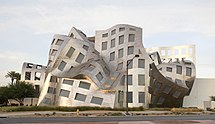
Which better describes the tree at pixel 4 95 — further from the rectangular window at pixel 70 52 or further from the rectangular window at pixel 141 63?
the rectangular window at pixel 141 63

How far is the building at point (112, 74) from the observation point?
51406mm

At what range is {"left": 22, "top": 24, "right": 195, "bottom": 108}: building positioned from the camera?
A: 51406mm

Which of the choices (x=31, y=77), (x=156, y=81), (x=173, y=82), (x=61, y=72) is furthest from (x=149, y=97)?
(x=31, y=77)

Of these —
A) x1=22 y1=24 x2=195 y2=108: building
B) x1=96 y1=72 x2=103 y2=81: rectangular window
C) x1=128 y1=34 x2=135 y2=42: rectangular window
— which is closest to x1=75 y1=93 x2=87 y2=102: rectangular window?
x1=22 y1=24 x2=195 y2=108: building

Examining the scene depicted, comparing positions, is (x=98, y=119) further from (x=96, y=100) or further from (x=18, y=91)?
(x=18, y=91)

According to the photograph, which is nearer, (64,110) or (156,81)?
(64,110)

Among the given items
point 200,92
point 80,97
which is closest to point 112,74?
point 80,97

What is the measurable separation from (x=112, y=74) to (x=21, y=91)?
25.7 meters

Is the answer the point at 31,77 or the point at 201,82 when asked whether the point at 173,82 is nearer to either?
the point at 201,82

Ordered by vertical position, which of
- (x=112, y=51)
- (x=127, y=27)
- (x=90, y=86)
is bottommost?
(x=90, y=86)

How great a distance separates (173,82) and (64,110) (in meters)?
28.0

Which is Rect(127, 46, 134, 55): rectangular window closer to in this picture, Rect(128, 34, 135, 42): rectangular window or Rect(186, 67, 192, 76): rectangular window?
Rect(128, 34, 135, 42): rectangular window

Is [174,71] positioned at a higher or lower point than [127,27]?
lower

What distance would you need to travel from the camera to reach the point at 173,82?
2340 inches
